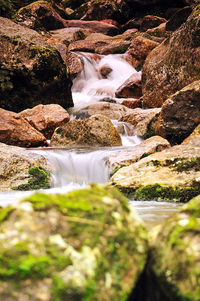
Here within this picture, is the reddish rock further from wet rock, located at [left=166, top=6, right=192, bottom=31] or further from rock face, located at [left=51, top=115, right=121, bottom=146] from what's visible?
wet rock, located at [left=166, top=6, right=192, bottom=31]

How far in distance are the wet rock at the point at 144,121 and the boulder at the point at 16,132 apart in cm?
345

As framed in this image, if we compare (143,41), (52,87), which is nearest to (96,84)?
(143,41)

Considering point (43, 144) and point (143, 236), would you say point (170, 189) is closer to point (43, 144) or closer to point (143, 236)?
point (143, 236)

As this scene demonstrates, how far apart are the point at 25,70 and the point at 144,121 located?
529 cm

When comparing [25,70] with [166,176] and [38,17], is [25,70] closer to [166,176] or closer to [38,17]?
[166,176]

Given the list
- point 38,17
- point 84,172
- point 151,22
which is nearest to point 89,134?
point 84,172

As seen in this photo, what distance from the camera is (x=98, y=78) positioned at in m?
19.6

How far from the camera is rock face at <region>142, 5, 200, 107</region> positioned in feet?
33.6

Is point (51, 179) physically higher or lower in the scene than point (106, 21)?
lower

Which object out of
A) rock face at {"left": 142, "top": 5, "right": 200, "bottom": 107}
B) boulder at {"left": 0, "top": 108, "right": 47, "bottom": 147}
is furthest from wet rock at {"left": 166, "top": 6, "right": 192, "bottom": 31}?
boulder at {"left": 0, "top": 108, "right": 47, "bottom": 147}

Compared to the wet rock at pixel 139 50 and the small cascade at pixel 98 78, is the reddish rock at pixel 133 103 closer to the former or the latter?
the small cascade at pixel 98 78

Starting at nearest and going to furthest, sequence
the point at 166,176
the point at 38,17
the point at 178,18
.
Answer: the point at 166,176 < the point at 178,18 < the point at 38,17

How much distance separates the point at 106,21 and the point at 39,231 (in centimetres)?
3369

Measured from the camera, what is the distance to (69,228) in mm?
1583
